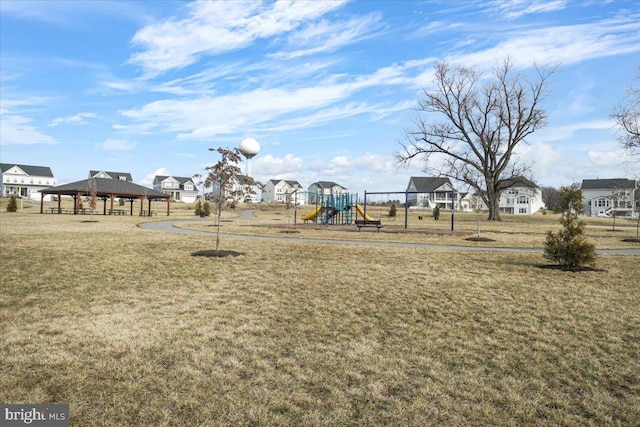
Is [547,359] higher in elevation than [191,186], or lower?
lower

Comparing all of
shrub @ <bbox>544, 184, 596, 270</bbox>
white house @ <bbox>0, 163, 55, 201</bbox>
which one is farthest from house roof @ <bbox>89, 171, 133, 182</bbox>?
shrub @ <bbox>544, 184, 596, 270</bbox>

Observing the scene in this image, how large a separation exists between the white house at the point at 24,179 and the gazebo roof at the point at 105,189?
5158 cm

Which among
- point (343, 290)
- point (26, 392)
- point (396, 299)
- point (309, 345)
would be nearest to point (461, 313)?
point (396, 299)

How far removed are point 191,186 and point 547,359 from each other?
11443 cm

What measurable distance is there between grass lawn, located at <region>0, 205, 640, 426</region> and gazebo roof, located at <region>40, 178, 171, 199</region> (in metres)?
34.7

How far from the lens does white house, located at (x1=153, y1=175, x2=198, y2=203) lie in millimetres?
108250

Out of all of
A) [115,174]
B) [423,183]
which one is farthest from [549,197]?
[115,174]

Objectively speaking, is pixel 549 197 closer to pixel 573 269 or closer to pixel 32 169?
pixel 573 269

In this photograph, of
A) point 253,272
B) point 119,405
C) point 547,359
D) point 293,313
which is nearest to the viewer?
point 119,405

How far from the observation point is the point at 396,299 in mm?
8188

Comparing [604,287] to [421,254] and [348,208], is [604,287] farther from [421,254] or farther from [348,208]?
[348,208]

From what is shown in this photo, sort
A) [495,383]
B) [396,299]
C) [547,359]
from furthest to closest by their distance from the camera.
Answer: [396,299] < [547,359] < [495,383]

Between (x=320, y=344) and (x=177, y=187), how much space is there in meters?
113

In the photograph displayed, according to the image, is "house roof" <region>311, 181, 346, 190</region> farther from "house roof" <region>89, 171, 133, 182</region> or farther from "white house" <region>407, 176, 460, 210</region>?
"house roof" <region>89, 171, 133, 182</region>
